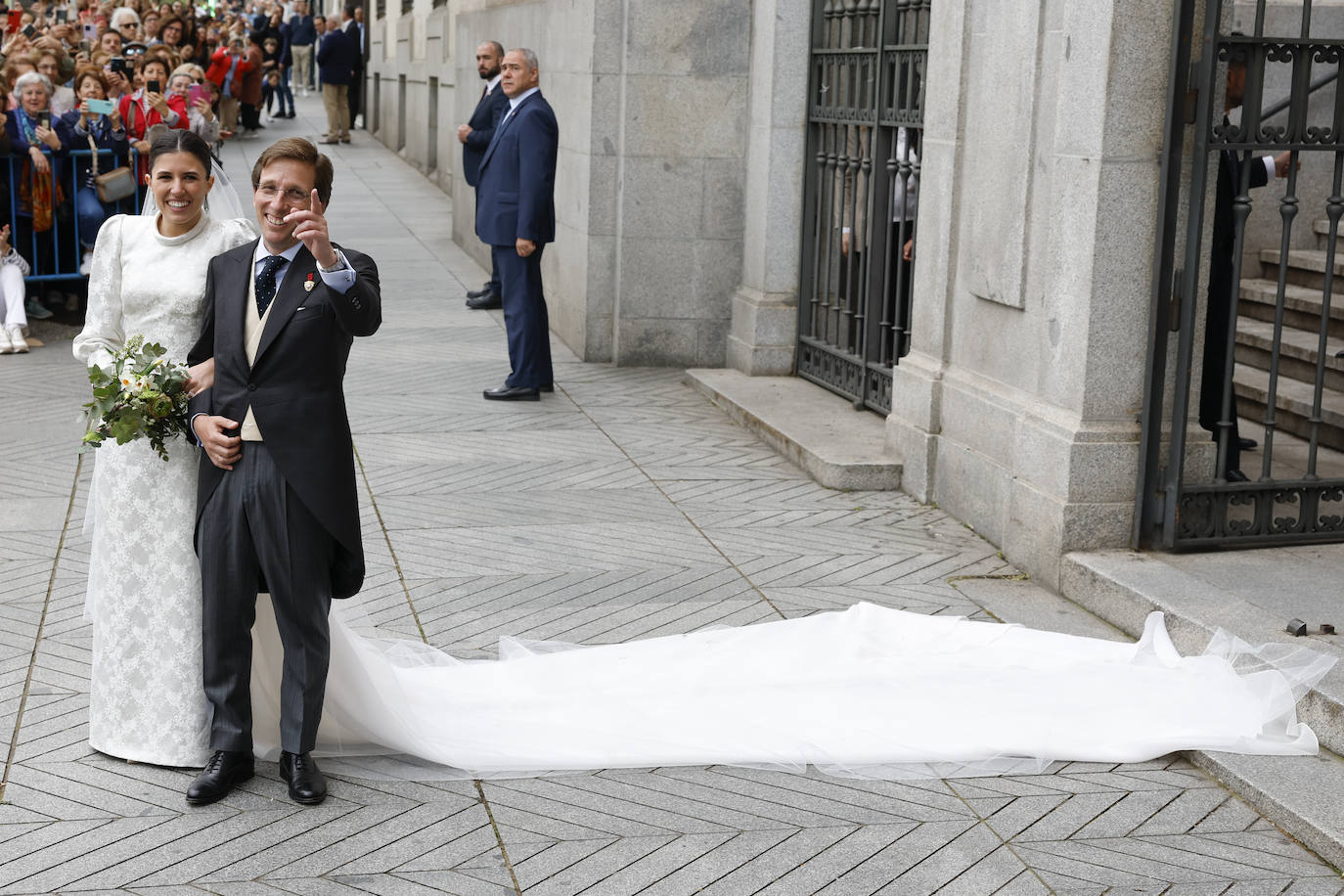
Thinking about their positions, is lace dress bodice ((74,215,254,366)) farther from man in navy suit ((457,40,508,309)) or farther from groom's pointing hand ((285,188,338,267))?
man in navy suit ((457,40,508,309))

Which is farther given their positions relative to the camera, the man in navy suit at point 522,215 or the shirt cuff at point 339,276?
the man in navy suit at point 522,215

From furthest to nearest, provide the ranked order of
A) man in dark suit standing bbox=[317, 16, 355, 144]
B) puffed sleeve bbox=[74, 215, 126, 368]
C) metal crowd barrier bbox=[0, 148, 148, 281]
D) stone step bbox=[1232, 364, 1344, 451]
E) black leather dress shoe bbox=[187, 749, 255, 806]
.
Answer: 1. man in dark suit standing bbox=[317, 16, 355, 144]
2. metal crowd barrier bbox=[0, 148, 148, 281]
3. stone step bbox=[1232, 364, 1344, 451]
4. puffed sleeve bbox=[74, 215, 126, 368]
5. black leather dress shoe bbox=[187, 749, 255, 806]

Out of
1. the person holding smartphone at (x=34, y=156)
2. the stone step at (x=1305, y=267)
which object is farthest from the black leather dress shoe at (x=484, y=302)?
the stone step at (x=1305, y=267)

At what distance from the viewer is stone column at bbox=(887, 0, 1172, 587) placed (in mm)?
6559

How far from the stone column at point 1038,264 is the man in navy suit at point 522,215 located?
2.98m

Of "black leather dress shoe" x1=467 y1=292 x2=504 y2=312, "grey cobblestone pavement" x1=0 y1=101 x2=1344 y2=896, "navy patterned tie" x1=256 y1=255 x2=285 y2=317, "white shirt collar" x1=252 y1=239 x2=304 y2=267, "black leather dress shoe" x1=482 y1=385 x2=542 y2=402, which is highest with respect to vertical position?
"white shirt collar" x1=252 y1=239 x2=304 y2=267

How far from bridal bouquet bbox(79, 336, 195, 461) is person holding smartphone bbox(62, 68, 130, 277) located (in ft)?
27.6

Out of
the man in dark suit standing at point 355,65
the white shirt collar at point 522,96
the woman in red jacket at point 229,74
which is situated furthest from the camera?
the man in dark suit standing at point 355,65

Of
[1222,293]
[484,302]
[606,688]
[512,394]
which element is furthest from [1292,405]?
[484,302]

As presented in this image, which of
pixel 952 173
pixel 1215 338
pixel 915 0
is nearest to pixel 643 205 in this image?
pixel 915 0

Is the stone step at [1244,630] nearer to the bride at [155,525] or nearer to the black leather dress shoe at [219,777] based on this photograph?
the black leather dress shoe at [219,777]

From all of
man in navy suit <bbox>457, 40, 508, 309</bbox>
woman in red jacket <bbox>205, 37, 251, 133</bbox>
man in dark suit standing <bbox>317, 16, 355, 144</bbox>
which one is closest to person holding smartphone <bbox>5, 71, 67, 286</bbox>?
man in navy suit <bbox>457, 40, 508, 309</bbox>

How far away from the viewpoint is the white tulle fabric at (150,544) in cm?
486

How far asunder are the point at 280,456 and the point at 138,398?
415 mm
